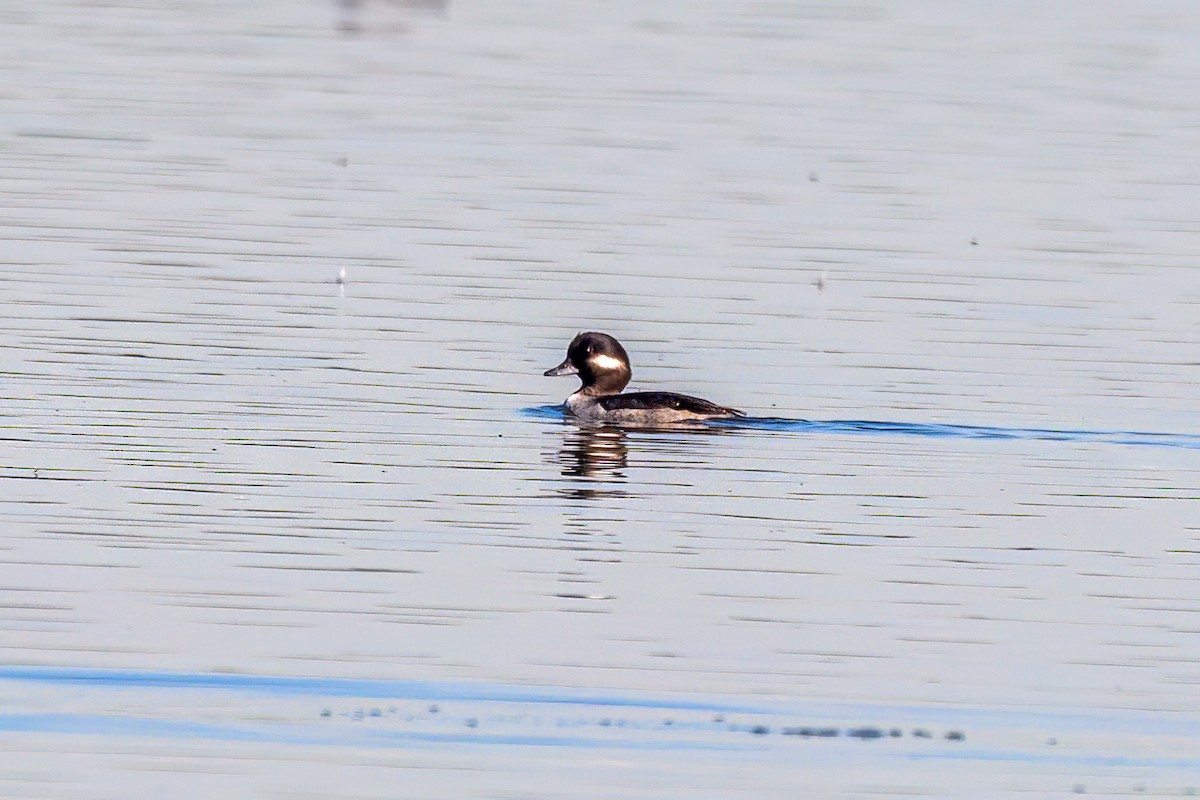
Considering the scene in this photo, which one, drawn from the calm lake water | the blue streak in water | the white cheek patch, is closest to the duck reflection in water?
the calm lake water

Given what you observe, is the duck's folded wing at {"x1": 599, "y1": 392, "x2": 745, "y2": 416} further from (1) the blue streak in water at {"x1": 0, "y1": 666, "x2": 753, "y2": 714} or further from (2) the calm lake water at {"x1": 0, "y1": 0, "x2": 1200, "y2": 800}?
(1) the blue streak in water at {"x1": 0, "y1": 666, "x2": 753, "y2": 714}

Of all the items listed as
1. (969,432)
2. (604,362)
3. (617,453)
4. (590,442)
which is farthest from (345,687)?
(604,362)

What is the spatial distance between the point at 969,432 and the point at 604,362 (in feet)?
9.76

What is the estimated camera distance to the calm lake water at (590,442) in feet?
31.9

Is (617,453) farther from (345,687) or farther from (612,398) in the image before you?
(345,687)

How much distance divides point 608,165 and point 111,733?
57.6 feet

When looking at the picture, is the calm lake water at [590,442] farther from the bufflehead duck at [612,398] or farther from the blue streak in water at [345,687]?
the bufflehead duck at [612,398]

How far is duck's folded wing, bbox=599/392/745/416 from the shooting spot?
1630 cm

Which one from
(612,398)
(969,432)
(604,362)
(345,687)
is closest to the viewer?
(345,687)

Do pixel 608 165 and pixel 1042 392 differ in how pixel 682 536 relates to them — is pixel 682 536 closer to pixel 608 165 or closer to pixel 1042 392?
pixel 1042 392

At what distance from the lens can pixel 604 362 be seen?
57.7 feet

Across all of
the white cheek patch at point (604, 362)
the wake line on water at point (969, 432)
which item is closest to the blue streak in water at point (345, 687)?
the wake line on water at point (969, 432)

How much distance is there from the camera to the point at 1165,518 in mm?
13578

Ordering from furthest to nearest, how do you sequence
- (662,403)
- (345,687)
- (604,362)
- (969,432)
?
(604,362) < (662,403) < (969,432) < (345,687)
